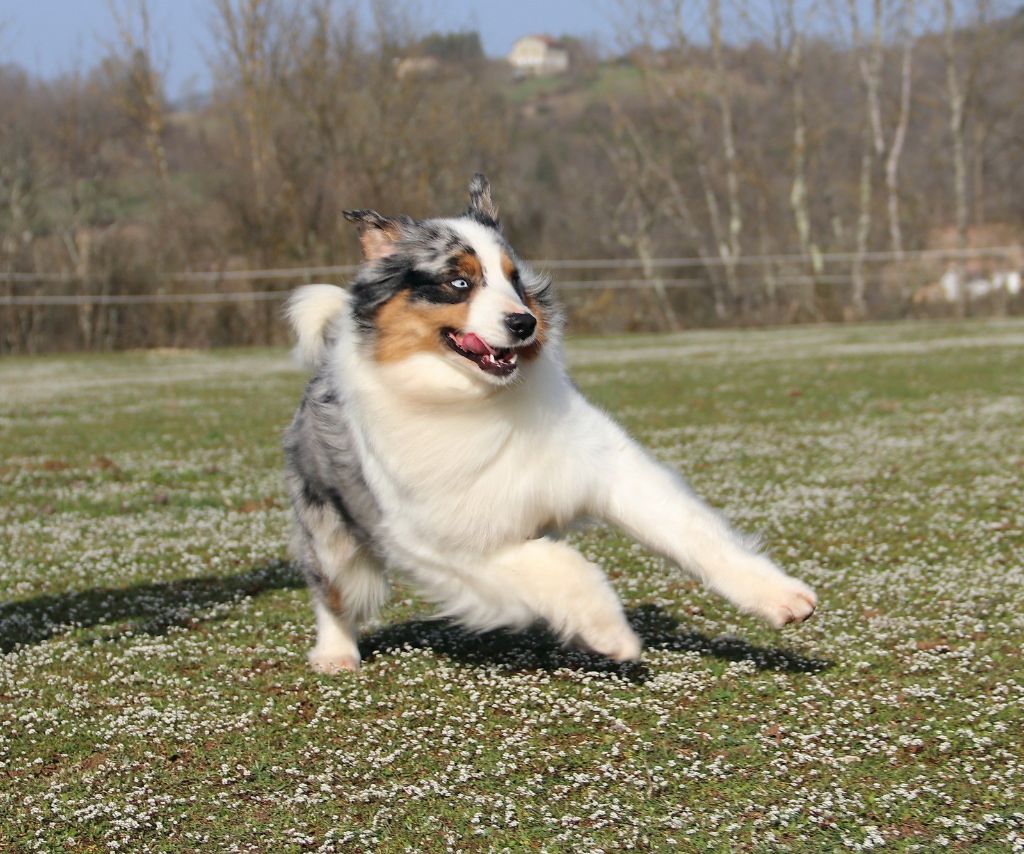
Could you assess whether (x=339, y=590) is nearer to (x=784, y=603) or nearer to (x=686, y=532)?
(x=686, y=532)

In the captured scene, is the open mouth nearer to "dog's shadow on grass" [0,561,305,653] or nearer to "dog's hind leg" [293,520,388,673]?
"dog's hind leg" [293,520,388,673]

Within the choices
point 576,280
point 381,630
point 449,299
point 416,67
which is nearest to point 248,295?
point 576,280

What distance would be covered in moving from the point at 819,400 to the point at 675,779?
11906 millimetres

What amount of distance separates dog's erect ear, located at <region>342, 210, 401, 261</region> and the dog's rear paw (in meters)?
1.66

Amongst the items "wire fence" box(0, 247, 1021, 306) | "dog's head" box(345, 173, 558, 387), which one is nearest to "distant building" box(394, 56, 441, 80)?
"wire fence" box(0, 247, 1021, 306)

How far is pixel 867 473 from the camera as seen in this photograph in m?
9.52

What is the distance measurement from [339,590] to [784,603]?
1.93m

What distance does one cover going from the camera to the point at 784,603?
4344 millimetres

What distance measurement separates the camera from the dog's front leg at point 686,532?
14.4 ft

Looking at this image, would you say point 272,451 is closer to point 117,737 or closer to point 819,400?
point 819,400

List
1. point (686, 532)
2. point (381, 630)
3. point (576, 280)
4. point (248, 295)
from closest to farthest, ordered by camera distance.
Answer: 1. point (686, 532)
2. point (381, 630)
3. point (248, 295)
4. point (576, 280)

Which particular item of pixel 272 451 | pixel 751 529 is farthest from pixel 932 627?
pixel 272 451

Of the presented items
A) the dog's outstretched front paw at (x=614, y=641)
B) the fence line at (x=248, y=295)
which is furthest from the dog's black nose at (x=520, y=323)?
the fence line at (x=248, y=295)

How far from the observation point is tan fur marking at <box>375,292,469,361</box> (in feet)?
14.8
